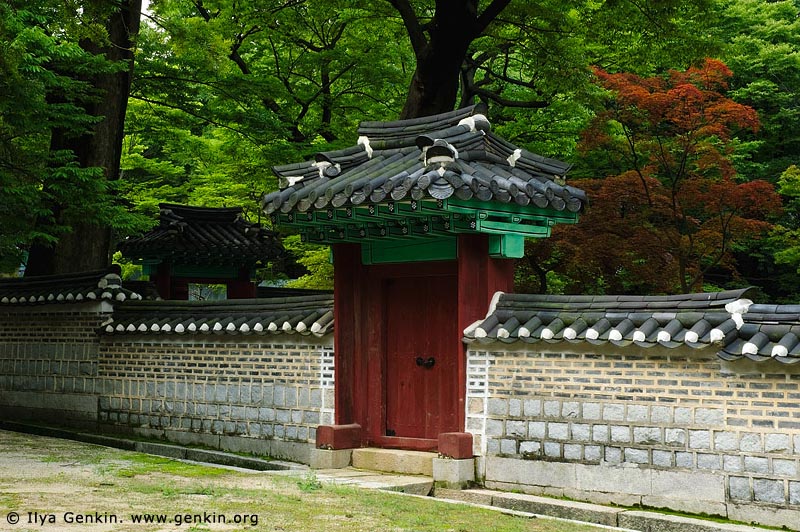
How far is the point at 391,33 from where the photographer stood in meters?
22.6

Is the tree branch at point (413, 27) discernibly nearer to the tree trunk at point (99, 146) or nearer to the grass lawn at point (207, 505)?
the tree trunk at point (99, 146)

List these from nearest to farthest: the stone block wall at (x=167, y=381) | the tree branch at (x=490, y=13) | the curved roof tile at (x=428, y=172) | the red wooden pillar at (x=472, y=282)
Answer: the curved roof tile at (x=428, y=172) < the red wooden pillar at (x=472, y=282) < the stone block wall at (x=167, y=381) < the tree branch at (x=490, y=13)

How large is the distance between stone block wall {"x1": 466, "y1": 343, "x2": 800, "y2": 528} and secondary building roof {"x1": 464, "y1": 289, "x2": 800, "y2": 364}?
0.72 ft

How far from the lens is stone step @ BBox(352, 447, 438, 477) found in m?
11.2

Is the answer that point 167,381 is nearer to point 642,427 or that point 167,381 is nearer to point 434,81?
point 434,81

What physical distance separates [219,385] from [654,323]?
689 cm

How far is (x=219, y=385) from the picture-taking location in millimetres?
13867

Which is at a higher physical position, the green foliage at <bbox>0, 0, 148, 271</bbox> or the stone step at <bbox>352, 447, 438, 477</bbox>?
the green foliage at <bbox>0, 0, 148, 271</bbox>

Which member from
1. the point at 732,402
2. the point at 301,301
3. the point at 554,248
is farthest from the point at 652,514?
the point at 554,248

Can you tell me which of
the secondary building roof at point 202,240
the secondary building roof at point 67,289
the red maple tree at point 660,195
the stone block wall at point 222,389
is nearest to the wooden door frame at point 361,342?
the stone block wall at point 222,389

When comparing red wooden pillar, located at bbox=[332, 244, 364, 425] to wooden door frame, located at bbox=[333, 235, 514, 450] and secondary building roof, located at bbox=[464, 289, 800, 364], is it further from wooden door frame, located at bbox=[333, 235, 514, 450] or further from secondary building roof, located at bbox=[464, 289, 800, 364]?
secondary building roof, located at bbox=[464, 289, 800, 364]

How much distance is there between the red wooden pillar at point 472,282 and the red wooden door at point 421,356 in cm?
47

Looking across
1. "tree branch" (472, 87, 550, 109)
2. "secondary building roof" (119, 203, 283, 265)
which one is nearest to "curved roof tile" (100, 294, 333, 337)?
"secondary building roof" (119, 203, 283, 265)

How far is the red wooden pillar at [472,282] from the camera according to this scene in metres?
10.9
